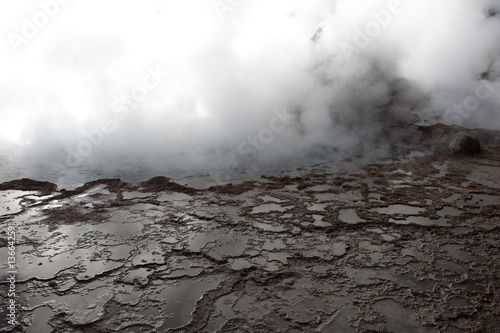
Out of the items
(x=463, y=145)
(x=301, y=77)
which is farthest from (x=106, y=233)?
(x=463, y=145)

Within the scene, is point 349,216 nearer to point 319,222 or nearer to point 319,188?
point 319,222

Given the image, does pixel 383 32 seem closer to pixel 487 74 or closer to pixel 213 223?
pixel 487 74

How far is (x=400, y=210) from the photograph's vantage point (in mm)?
4707

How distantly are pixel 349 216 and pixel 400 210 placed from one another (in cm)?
75

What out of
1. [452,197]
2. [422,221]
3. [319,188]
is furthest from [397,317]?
[452,197]

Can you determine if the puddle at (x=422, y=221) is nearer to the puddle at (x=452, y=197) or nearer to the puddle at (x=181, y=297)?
the puddle at (x=452, y=197)

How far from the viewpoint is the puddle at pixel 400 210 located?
15.2 feet

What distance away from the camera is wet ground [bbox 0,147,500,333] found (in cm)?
279

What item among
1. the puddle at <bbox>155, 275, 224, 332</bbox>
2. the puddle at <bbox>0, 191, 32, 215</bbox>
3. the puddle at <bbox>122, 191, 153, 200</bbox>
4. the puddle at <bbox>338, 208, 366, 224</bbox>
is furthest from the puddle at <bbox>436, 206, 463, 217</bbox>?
the puddle at <bbox>0, 191, 32, 215</bbox>

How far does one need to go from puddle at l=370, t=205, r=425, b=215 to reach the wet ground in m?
0.04

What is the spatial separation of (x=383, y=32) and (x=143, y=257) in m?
10.1

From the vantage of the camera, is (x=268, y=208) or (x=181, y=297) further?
(x=268, y=208)

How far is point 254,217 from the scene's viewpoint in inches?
177

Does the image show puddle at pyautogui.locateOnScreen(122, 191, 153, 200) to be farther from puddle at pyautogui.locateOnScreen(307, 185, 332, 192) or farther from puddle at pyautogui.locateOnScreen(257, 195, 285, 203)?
puddle at pyautogui.locateOnScreen(307, 185, 332, 192)
